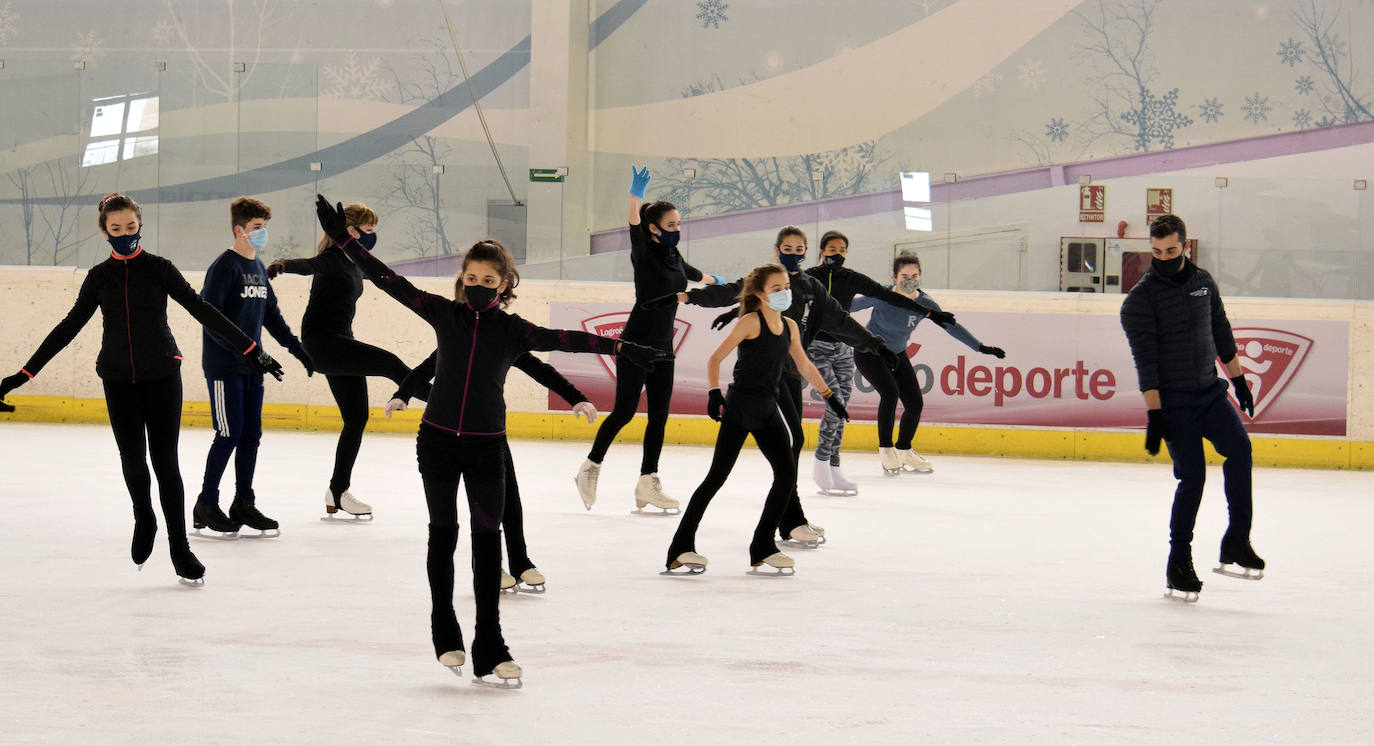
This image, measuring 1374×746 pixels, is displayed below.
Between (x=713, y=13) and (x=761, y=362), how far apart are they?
1169 cm

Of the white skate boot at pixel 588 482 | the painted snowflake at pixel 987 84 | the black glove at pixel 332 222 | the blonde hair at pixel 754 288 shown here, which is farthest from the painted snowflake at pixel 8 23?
the black glove at pixel 332 222

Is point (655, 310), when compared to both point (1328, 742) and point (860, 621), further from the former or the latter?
point (1328, 742)

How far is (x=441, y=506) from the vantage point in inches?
155

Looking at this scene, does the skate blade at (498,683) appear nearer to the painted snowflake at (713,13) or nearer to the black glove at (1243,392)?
the black glove at (1243,392)

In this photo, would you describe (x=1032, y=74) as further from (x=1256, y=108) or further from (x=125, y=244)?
(x=125, y=244)

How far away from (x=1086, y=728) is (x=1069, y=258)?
9046 millimetres

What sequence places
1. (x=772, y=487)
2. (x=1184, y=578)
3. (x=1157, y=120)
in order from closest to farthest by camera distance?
(x=1184, y=578) < (x=772, y=487) < (x=1157, y=120)

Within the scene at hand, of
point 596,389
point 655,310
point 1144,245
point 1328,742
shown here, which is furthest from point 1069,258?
point 1328,742

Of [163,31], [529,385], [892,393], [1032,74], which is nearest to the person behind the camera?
[892,393]

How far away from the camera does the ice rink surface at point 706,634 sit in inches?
138

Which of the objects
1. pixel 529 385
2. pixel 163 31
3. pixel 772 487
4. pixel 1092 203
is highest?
pixel 163 31

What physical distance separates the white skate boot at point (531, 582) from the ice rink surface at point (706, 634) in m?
0.06

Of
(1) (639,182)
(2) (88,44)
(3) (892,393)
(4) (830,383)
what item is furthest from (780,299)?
(2) (88,44)

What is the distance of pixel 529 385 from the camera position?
12305 mm
